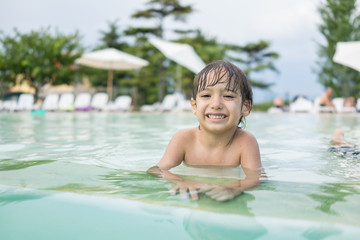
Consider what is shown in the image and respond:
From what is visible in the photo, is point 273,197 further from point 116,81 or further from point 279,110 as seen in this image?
point 116,81

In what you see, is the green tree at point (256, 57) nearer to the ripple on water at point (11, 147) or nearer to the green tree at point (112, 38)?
the green tree at point (112, 38)

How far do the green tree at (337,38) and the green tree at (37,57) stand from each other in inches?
667

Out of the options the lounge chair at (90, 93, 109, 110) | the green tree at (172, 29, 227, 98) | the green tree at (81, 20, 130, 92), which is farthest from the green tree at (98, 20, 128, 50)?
the lounge chair at (90, 93, 109, 110)

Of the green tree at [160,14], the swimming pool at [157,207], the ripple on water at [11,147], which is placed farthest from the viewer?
the green tree at [160,14]

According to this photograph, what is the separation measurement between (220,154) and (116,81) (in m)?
24.9

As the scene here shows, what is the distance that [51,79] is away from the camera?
23.8m

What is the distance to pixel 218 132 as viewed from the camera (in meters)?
2.10

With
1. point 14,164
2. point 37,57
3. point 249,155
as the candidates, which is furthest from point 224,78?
point 37,57

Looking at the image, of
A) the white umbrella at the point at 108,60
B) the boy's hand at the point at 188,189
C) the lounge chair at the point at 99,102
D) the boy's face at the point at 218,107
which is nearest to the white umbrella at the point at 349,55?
the boy's face at the point at 218,107

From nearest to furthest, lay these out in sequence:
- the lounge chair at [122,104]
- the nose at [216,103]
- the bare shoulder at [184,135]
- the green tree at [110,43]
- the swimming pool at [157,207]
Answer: the swimming pool at [157,207] < the nose at [216,103] < the bare shoulder at [184,135] < the lounge chair at [122,104] < the green tree at [110,43]

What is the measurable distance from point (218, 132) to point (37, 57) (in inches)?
916

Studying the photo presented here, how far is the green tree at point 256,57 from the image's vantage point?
86.8 feet

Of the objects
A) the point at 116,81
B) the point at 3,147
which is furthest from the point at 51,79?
the point at 3,147

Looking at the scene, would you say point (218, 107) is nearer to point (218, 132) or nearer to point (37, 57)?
point (218, 132)
